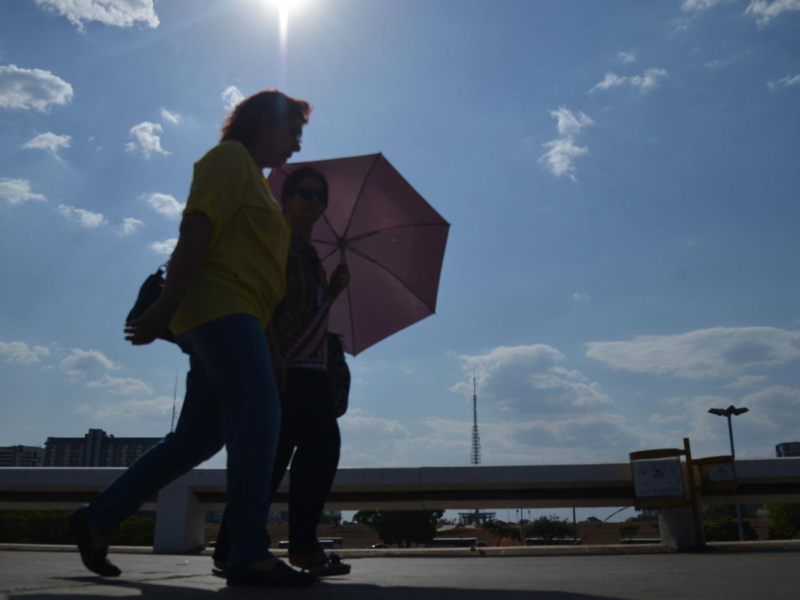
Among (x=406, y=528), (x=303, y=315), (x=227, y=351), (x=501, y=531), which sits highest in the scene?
(x=303, y=315)

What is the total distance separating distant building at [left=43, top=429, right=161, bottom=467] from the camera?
175 m

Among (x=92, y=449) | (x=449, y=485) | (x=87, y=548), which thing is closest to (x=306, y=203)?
(x=87, y=548)

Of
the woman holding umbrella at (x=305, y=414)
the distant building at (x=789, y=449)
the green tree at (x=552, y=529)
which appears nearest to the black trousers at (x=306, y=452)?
the woman holding umbrella at (x=305, y=414)

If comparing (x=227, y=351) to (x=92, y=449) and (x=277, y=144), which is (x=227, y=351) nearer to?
(x=277, y=144)

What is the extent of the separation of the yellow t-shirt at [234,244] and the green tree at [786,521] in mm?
63815

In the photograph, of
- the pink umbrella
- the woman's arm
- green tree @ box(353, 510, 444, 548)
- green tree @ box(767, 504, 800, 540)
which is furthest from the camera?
green tree @ box(353, 510, 444, 548)

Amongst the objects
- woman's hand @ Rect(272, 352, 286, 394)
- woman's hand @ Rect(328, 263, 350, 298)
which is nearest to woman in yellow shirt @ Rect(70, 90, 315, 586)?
woman's hand @ Rect(272, 352, 286, 394)

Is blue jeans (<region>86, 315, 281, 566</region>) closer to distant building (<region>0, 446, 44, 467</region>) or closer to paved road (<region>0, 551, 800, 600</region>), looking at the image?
paved road (<region>0, 551, 800, 600</region>)

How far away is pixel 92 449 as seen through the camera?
570 ft

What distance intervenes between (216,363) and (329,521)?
155 meters

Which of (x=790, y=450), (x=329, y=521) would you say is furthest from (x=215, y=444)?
(x=329, y=521)

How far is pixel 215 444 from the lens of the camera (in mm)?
2852

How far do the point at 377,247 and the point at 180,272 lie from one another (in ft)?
7.44

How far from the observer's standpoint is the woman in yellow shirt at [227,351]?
2.43 metres
